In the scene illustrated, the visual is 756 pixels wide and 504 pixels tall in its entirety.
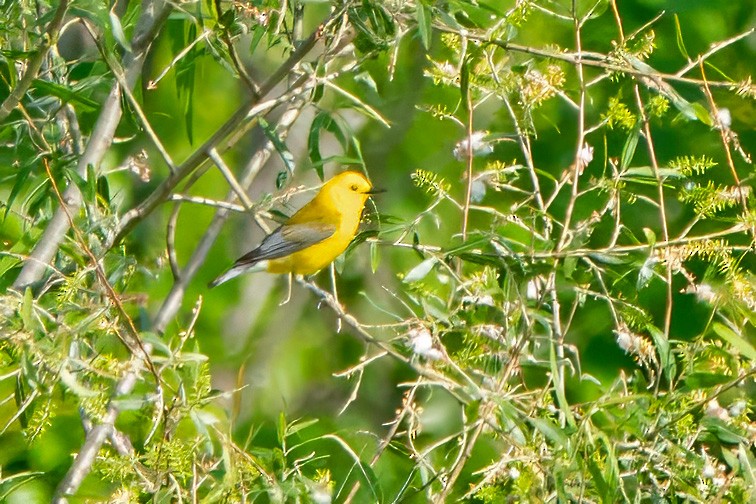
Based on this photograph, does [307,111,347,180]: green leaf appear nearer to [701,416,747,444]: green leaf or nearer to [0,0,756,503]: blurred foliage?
[0,0,756,503]: blurred foliage

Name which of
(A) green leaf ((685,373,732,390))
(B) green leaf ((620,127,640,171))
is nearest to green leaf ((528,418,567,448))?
(A) green leaf ((685,373,732,390))

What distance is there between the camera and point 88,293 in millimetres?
2508

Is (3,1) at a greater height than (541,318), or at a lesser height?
greater

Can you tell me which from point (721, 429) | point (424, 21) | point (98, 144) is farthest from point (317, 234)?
point (424, 21)

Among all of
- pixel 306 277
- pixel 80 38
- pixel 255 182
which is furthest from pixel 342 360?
pixel 80 38

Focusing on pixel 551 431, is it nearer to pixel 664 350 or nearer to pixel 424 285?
pixel 664 350

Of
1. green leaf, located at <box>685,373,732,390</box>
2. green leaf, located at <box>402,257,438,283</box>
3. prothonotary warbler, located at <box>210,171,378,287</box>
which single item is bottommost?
prothonotary warbler, located at <box>210,171,378,287</box>

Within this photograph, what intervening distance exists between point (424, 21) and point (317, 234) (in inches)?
100

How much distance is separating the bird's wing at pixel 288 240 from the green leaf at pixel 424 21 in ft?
6.98

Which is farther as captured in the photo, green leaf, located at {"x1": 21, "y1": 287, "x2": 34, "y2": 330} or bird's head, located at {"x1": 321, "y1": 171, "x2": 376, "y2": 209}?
bird's head, located at {"x1": 321, "y1": 171, "x2": 376, "y2": 209}

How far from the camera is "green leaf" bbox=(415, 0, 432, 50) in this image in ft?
6.59

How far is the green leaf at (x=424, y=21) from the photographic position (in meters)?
2.01

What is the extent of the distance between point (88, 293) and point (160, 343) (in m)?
0.44

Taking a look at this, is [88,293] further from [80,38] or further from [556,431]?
[80,38]
